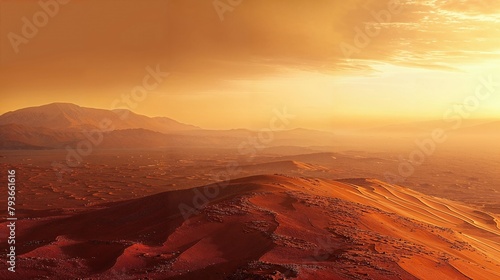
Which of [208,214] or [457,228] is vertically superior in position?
[208,214]

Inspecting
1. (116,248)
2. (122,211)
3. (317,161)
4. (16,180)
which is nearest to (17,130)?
(16,180)

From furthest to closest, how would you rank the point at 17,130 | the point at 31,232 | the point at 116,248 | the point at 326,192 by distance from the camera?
the point at 17,130 → the point at 326,192 → the point at 31,232 → the point at 116,248

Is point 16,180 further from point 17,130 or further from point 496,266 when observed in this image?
point 17,130

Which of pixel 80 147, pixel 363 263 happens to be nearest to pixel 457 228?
pixel 363 263

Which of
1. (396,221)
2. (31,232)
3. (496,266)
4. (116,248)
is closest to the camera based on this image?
(116,248)

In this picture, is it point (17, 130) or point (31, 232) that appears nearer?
point (31, 232)

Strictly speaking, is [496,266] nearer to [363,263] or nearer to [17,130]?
[363,263]
